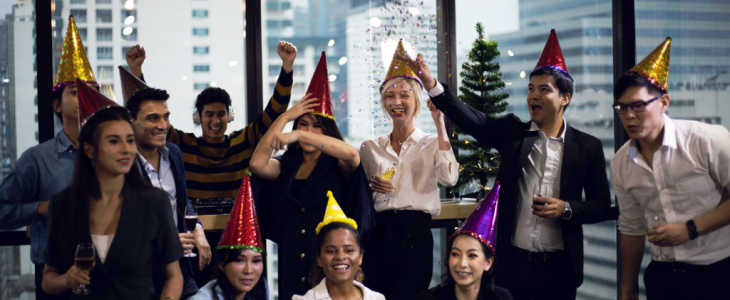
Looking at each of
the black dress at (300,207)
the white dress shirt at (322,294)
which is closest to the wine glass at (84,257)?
the white dress shirt at (322,294)

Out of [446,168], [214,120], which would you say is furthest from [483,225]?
[214,120]

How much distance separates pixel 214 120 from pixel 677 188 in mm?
2063

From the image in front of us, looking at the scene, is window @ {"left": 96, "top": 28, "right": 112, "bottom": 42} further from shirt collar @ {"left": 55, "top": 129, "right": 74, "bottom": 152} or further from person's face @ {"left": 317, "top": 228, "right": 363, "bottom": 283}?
person's face @ {"left": 317, "top": 228, "right": 363, "bottom": 283}

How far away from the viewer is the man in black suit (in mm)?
2816

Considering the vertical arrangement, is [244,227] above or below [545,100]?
below

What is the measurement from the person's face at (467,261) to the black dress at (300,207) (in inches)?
16.7

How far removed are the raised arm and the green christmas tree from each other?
1154 mm

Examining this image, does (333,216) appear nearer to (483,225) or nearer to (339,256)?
(339,256)

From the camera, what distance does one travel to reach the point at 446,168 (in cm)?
292

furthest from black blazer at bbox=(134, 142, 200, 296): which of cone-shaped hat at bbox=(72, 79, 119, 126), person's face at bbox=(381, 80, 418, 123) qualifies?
person's face at bbox=(381, 80, 418, 123)

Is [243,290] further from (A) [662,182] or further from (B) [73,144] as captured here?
(A) [662,182]

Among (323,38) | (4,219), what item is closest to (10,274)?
(4,219)

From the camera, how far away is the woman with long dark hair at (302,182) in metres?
2.73

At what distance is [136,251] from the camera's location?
2.08m
